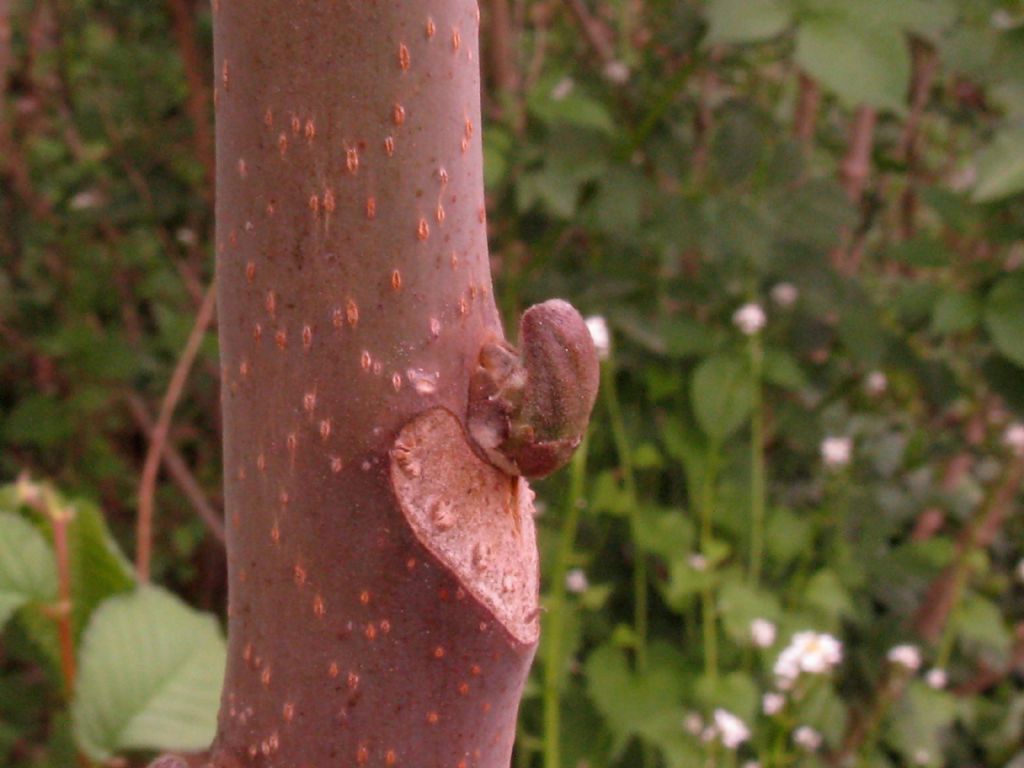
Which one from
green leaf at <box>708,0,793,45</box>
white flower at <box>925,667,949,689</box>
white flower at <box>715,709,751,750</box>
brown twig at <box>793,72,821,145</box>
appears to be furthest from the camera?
brown twig at <box>793,72,821,145</box>

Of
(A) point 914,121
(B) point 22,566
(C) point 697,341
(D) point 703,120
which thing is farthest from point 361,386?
(A) point 914,121

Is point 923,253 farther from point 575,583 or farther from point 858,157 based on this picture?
point 575,583

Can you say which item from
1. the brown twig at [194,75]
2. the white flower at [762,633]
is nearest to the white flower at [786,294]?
the white flower at [762,633]

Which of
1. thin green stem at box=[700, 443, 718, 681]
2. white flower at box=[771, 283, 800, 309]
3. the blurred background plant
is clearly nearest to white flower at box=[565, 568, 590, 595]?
the blurred background plant

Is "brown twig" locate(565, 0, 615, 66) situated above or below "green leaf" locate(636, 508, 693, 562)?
above

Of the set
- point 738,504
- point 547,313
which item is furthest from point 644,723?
point 547,313

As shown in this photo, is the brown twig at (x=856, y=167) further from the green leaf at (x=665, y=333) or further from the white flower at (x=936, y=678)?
the white flower at (x=936, y=678)

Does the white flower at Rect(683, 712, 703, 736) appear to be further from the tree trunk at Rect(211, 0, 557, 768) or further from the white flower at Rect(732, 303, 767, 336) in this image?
the tree trunk at Rect(211, 0, 557, 768)
